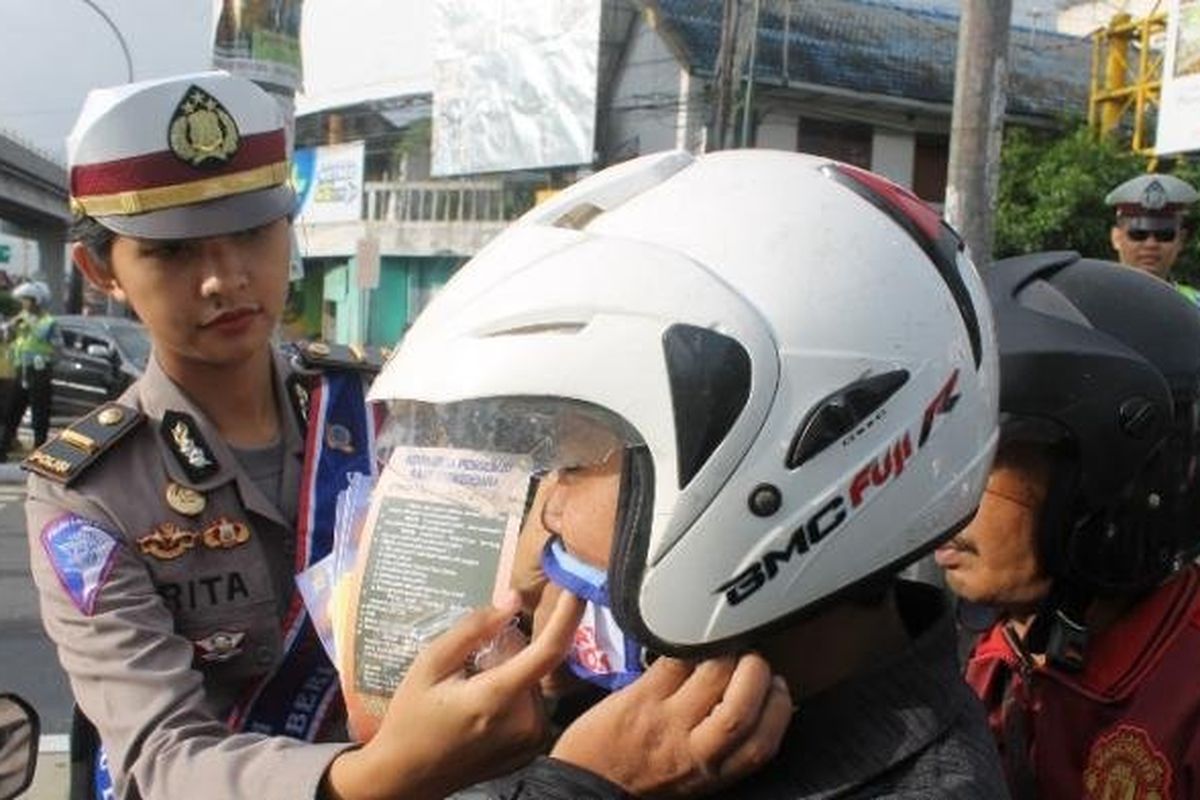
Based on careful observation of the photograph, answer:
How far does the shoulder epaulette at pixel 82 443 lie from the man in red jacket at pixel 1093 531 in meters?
1.00

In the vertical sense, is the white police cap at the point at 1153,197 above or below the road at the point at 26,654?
above

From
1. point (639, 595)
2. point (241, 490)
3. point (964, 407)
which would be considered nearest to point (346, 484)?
point (241, 490)

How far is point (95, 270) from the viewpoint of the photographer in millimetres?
1829

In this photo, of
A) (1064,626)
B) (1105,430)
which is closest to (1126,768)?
(1064,626)

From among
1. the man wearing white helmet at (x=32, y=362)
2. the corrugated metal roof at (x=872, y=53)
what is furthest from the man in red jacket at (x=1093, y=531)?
the corrugated metal roof at (x=872, y=53)

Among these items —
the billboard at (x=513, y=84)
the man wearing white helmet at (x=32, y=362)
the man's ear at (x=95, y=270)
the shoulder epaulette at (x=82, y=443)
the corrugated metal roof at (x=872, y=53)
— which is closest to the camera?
the shoulder epaulette at (x=82, y=443)

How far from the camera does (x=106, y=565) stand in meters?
1.55

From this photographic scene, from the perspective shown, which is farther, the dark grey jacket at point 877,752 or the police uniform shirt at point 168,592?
the police uniform shirt at point 168,592

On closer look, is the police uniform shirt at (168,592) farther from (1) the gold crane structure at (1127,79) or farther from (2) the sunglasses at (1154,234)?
(1) the gold crane structure at (1127,79)

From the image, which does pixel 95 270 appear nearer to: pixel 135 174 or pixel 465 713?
pixel 135 174

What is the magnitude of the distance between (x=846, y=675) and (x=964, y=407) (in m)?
0.25

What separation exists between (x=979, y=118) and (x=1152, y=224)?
868 millimetres

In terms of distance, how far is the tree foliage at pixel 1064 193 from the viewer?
62.6 feet

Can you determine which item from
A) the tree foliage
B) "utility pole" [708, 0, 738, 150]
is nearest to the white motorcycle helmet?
"utility pole" [708, 0, 738, 150]
